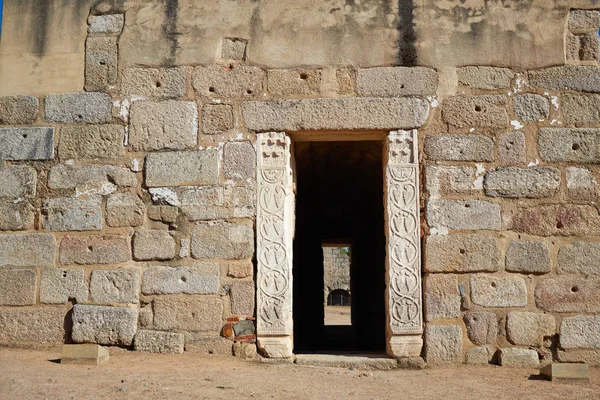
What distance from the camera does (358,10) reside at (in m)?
5.44

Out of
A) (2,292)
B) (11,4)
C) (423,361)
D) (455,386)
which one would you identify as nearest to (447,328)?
(423,361)

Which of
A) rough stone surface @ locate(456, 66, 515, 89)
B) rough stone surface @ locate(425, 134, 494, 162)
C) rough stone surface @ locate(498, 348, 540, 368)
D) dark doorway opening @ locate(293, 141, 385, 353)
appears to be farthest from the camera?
dark doorway opening @ locate(293, 141, 385, 353)

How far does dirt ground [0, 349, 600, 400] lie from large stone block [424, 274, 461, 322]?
0.42 m

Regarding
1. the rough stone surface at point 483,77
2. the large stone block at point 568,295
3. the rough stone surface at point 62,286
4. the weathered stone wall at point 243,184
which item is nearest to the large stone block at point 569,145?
the weathered stone wall at point 243,184

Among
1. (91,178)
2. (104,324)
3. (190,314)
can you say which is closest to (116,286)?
(104,324)

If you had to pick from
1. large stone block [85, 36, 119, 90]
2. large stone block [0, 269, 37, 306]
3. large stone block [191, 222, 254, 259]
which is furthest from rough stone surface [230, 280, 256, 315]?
large stone block [85, 36, 119, 90]

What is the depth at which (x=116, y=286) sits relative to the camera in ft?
17.1

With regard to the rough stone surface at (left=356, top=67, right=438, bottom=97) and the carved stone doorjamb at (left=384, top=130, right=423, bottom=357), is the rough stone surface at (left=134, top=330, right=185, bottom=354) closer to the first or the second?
the carved stone doorjamb at (left=384, top=130, right=423, bottom=357)

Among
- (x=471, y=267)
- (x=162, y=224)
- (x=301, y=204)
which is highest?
(x=301, y=204)

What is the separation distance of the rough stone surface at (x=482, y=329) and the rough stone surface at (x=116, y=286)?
269 centimetres

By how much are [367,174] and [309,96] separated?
12.0 feet

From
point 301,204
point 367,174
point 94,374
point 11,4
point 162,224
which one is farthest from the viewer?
point 301,204

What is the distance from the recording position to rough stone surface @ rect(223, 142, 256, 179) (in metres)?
5.27

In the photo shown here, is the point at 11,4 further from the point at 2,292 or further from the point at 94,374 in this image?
the point at 94,374
